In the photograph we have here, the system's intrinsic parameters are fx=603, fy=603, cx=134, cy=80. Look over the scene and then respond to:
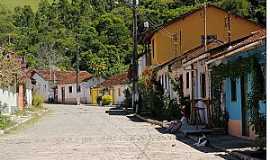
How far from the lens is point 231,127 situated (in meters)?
20.8

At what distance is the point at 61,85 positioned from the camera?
314 feet

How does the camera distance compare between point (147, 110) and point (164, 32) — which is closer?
point (147, 110)

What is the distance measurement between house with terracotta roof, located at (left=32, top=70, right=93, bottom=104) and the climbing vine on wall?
68.3 metres

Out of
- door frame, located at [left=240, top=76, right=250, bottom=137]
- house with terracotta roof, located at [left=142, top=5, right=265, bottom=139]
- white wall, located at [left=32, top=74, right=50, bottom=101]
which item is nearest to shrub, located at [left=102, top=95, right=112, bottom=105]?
white wall, located at [left=32, top=74, right=50, bottom=101]

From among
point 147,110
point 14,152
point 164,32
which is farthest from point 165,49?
point 14,152

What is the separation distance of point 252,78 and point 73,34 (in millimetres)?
85076

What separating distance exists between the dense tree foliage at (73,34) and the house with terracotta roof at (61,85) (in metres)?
2.85

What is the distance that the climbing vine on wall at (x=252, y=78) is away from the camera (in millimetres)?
14195

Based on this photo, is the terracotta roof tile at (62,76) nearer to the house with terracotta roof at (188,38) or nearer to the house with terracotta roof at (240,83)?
the house with terracotta roof at (188,38)

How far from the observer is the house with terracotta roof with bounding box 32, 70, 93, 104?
90.5 m

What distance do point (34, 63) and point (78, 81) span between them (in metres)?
21.6

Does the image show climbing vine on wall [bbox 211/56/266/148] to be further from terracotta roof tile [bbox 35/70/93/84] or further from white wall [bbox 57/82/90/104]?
terracotta roof tile [bbox 35/70/93/84]

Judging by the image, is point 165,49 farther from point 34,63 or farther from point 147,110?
point 34,63

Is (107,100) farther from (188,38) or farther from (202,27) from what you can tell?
(202,27)
